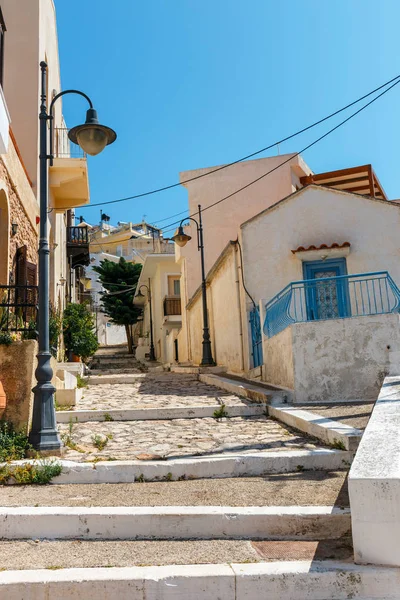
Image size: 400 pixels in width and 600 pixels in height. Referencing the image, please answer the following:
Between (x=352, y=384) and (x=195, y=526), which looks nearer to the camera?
(x=195, y=526)

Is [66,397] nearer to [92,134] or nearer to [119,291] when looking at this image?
[92,134]

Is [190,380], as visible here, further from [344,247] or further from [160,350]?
[160,350]

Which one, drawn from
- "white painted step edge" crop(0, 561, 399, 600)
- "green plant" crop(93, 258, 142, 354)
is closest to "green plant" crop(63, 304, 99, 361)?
"white painted step edge" crop(0, 561, 399, 600)

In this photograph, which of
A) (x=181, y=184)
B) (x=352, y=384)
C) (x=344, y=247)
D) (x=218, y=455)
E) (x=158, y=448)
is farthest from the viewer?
(x=181, y=184)

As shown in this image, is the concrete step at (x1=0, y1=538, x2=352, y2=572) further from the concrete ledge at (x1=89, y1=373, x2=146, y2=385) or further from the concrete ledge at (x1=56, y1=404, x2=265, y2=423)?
the concrete ledge at (x1=89, y1=373, x2=146, y2=385)

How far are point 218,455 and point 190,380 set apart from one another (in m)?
8.31

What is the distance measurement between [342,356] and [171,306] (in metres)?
21.4

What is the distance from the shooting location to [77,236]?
23641mm

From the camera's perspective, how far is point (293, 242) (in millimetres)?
13859

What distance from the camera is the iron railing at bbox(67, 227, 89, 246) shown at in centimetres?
2312

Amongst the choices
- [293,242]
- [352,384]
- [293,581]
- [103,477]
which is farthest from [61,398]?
[293,242]

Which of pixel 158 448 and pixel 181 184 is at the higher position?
pixel 181 184

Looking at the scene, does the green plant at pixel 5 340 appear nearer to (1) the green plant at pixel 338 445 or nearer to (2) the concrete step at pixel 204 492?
(2) the concrete step at pixel 204 492

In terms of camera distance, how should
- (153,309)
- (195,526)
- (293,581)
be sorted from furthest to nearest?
(153,309) < (195,526) < (293,581)
